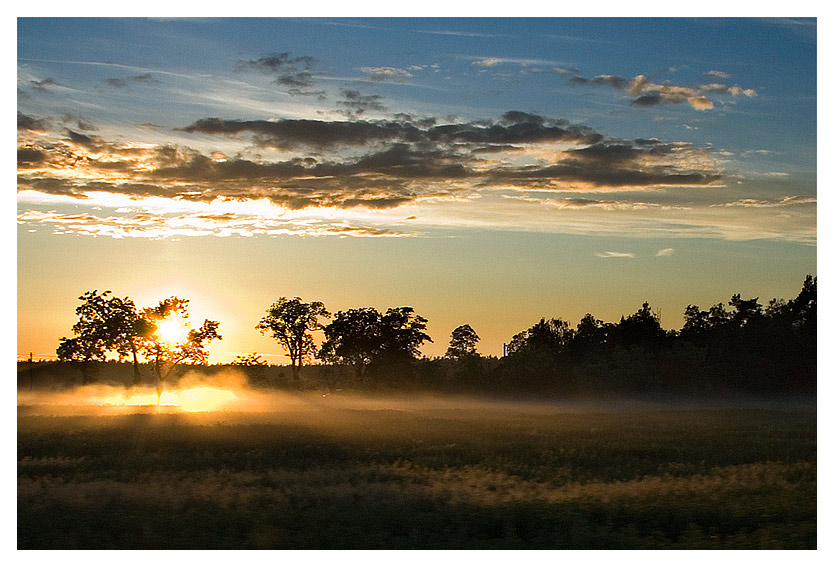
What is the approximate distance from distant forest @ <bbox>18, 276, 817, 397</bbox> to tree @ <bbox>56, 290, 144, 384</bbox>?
126 mm

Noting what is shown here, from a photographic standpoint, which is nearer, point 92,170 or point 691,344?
point 92,170

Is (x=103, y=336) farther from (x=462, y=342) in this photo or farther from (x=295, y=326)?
(x=462, y=342)

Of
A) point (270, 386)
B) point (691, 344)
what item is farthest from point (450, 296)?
point (270, 386)

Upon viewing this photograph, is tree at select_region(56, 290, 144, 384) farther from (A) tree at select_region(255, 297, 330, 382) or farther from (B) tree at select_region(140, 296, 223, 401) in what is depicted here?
(A) tree at select_region(255, 297, 330, 382)

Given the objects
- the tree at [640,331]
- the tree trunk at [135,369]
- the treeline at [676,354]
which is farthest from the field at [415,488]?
the tree at [640,331]

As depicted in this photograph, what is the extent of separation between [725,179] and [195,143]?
566 inches

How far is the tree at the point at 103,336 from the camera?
53438mm

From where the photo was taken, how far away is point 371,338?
64375 millimetres

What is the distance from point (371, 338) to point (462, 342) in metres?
9.02

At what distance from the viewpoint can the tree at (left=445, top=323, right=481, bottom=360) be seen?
49.6 m

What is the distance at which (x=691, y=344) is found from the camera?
68312 millimetres
